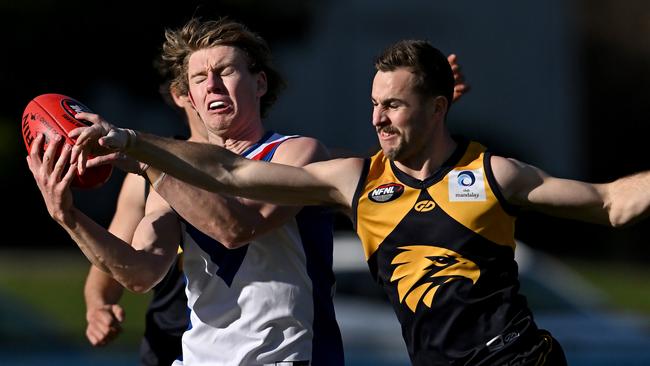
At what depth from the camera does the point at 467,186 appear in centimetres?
468

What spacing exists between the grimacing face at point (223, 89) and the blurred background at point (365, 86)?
10.6 metres

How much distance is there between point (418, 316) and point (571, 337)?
5336 mm

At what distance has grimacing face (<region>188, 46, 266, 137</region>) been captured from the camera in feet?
16.8

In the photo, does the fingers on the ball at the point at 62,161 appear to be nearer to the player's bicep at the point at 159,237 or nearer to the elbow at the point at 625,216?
the player's bicep at the point at 159,237

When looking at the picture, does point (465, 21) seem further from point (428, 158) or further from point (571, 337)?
point (428, 158)

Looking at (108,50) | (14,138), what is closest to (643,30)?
(108,50)

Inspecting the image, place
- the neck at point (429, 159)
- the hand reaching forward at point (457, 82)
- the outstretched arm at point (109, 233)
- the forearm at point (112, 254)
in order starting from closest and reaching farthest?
the outstretched arm at point (109, 233) → the neck at point (429, 159) → the forearm at point (112, 254) → the hand reaching forward at point (457, 82)

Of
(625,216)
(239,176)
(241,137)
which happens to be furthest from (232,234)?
(625,216)

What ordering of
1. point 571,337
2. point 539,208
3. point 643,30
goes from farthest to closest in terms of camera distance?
1. point 643,30
2. point 571,337
3. point 539,208

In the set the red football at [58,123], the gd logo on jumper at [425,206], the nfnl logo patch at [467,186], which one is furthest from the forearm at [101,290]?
the nfnl logo patch at [467,186]

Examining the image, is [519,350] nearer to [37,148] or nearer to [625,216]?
[625,216]

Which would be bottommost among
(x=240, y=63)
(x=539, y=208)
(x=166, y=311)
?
(x=166, y=311)

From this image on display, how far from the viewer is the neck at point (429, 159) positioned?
15.8 feet

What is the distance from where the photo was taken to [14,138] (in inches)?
840
